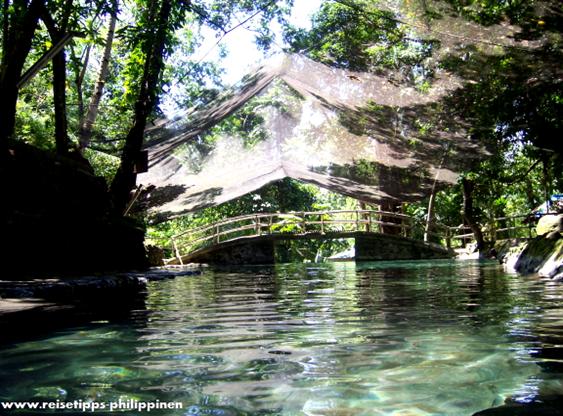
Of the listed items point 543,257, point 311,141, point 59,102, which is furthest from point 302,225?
point 59,102

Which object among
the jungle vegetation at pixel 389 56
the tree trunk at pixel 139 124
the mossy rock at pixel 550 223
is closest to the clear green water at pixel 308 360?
the jungle vegetation at pixel 389 56

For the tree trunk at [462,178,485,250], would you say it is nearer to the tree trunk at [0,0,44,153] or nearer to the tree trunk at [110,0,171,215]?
the tree trunk at [110,0,171,215]

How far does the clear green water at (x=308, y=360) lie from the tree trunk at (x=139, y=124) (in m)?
4.41

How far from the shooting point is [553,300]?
406 centimetres

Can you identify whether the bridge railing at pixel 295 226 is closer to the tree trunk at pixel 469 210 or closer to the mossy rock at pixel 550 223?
the tree trunk at pixel 469 210

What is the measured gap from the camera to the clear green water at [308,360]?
66.8 inches

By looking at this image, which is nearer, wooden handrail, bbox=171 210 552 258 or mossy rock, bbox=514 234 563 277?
mossy rock, bbox=514 234 563 277

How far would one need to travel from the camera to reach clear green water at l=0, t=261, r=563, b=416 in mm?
1696

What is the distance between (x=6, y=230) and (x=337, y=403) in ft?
17.7

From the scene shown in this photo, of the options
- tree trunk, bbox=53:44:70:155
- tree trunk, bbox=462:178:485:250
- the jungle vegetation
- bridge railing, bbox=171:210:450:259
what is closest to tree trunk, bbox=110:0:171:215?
the jungle vegetation

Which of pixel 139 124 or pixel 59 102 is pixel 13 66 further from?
pixel 139 124

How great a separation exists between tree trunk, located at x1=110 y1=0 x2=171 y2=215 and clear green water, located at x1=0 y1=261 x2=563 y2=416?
4.41 m

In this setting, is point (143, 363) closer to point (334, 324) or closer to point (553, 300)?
point (334, 324)

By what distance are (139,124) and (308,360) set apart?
6444 millimetres
